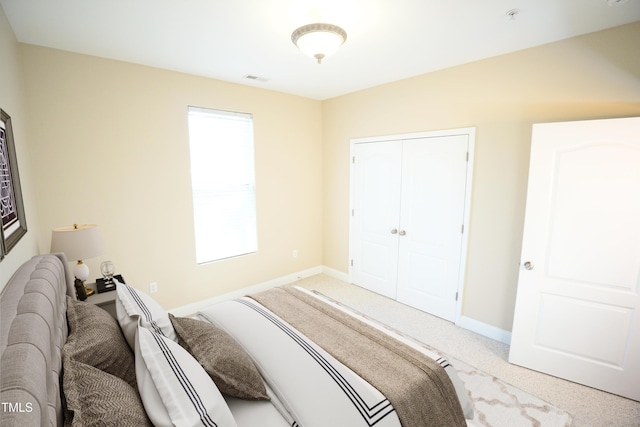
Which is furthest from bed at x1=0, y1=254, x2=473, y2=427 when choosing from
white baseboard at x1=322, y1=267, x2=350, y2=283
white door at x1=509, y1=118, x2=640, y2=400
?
white baseboard at x1=322, y1=267, x2=350, y2=283

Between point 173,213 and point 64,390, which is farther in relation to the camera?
point 173,213

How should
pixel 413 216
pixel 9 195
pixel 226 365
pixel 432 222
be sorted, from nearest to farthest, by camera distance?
pixel 226 365
pixel 9 195
pixel 432 222
pixel 413 216

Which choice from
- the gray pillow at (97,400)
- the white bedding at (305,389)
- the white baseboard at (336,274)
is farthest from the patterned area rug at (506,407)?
the white baseboard at (336,274)

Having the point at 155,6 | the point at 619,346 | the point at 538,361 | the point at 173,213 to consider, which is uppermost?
the point at 155,6

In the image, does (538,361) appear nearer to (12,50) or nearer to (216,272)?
(216,272)

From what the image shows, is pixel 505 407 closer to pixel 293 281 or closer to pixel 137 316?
pixel 137 316

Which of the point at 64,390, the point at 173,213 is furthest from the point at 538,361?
the point at 173,213

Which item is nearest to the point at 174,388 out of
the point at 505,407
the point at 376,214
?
the point at 505,407

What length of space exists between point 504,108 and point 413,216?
141cm

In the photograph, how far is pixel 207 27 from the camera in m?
2.14

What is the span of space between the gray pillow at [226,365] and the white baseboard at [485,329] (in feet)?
8.32

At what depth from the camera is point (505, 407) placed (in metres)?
2.09

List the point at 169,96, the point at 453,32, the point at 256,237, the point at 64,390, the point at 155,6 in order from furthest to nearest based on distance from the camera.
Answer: the point at 256,237 → the point at 169,96 → the point at 453,32 → the point at 155,6 → the point at 64,390

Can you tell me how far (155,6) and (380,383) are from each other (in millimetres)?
Result: 2545
